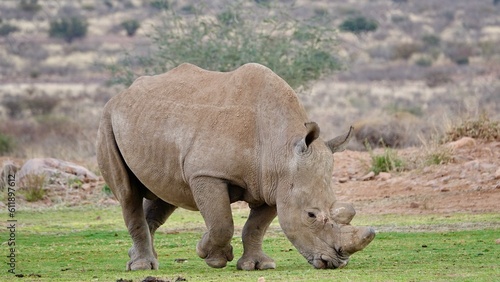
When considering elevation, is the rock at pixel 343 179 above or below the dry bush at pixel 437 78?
above

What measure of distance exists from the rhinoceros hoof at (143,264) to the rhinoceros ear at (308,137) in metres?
2.45

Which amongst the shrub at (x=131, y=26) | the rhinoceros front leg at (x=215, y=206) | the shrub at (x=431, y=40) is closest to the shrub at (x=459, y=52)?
the shrub at (x=431, y=40)

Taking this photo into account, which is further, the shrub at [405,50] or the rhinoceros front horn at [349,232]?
the shrub at [405,50]

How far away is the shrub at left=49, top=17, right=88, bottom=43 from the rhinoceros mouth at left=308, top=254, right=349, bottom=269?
66821 mm

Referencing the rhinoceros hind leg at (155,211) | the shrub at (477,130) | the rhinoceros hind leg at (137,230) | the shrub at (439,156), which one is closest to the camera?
the rhinoceros hind leg at (137,230)

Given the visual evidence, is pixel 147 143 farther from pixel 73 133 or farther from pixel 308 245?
pixel 73 133

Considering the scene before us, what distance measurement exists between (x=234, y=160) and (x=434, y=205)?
27.9ft

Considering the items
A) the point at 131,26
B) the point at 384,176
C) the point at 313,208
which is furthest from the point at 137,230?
the point at 131,26

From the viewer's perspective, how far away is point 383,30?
81438 mm

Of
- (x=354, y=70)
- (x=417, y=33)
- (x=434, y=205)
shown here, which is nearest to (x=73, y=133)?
(x=434, y=205)

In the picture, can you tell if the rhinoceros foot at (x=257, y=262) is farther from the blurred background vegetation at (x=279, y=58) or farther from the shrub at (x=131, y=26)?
the shrub at (x=131, y=26)

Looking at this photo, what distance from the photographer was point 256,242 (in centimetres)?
1242

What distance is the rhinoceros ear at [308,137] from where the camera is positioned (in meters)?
11.3

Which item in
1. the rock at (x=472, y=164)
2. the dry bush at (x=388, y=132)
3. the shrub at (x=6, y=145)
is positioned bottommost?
the shrub at (x=6, y=145)
